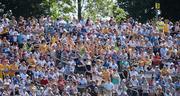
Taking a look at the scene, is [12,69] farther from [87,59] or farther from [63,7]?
[63,7]

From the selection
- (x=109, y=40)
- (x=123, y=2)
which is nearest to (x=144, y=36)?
(x=109, y=40)

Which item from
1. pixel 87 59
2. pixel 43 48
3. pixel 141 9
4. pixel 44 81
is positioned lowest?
pixel 44 81

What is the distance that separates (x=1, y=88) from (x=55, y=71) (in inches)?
137

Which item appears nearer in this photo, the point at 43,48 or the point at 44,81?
the point at 44,81

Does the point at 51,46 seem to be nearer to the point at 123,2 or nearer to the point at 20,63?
the point at 20,63

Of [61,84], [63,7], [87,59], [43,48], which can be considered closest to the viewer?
[61,84]

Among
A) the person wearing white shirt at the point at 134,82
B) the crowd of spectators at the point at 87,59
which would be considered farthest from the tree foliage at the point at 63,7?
the person wearing white shirt at the point at 134,82

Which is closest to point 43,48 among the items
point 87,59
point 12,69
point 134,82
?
point 87,59

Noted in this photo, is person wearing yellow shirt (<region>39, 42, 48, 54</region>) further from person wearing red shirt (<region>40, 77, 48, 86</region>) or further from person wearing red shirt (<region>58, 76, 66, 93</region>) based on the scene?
person wearing red shirt (<region>58, 76, 66, 93</region>)

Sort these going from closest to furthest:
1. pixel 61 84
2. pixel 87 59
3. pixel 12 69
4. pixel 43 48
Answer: pixel 61 84, pixel 12 69, pixel 43 48, pixel 87 59

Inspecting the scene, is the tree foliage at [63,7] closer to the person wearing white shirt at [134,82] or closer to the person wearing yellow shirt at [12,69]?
the person wearing white shirt at [134,82]

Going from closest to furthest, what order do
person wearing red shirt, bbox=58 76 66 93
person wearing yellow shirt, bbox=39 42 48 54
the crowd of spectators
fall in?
person wearing red shirt, bbox=58 76 66 93, the crowd of spectators, person wearing yellow shirt, bbox=39 42 48 54

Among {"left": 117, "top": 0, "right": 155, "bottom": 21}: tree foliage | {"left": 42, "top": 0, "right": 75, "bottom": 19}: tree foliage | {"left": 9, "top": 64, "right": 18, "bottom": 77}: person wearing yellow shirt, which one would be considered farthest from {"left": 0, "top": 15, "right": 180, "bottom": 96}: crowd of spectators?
{"left": 42, "top": 0, "right": 75, "bottom": 19}: tree foliage

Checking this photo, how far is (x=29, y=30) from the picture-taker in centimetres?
3903
